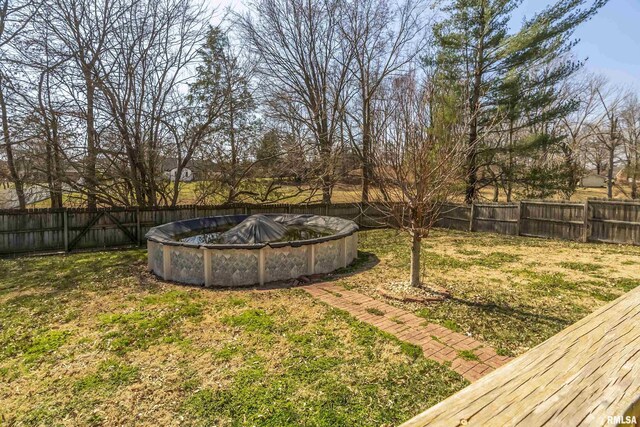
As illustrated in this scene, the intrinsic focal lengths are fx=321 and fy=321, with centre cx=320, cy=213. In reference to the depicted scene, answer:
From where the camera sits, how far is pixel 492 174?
1552 centimetres

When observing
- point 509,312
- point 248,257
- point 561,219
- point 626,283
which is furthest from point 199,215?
point 561,219

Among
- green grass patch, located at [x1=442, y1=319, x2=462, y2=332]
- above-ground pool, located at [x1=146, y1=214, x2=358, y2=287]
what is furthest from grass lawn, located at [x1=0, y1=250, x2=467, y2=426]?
green grass patch, located at [x1=442, y1=319, x2=462, y2=332]

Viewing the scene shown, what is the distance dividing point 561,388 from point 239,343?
3.84 metres

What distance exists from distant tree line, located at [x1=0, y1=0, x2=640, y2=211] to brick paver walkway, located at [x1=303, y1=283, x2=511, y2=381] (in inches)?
70.5

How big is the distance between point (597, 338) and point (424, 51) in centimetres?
1717

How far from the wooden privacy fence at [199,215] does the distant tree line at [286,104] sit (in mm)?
1337

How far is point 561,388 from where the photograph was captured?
2.60 ft

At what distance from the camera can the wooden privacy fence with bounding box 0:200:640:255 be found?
9086 millimetres

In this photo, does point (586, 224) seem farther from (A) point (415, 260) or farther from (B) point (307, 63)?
(B) point (307, 63)

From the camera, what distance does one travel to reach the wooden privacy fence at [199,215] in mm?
9086

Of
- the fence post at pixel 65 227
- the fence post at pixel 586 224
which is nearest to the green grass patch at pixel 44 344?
the fence post at pixel 65 227

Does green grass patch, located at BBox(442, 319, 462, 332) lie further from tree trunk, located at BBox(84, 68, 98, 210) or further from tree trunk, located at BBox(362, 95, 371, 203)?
tree trunk, located at BBox(84, 68, 98, 210)

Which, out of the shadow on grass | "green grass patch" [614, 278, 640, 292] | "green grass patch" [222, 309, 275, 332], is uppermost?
"green grass patch" [614, 278, 640, 292]

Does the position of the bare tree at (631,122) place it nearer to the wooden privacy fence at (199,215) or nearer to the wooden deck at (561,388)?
the wooden privacy fence at (199,215)
